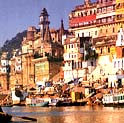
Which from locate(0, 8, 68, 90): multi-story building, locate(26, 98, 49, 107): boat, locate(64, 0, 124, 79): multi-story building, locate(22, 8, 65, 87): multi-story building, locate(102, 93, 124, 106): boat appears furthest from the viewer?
locate(0, 8, 68, 90): multi-story building

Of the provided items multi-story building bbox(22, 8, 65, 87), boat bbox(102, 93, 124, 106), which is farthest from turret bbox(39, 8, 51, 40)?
boat bbox(102, 93, 124, 106)

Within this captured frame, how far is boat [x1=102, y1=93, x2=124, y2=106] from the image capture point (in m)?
54.1

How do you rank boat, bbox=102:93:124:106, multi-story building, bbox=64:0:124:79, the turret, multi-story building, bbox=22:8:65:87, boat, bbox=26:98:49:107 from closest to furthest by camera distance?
boat, bbox=102:93:124:106, boat, bbox=26:98:49:107, multi-story building, bbox=64:0:124:79, multi-story building, bbox=22:8:65:87, the turret

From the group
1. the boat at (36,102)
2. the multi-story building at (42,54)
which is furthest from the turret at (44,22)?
the boat at (36,102)

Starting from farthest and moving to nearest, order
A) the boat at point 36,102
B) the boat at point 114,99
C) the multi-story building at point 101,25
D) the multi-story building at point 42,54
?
the multi-story building at point 42,54 → the multi-story building at point 101,25 → the boat at point 36,102 → the boat at point 114,99

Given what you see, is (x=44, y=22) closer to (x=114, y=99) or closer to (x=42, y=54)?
(x=42, y=54)

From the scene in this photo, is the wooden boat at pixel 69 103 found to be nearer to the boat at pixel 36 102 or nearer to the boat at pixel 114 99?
the boat at pixel 36 102

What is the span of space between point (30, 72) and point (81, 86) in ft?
59.0

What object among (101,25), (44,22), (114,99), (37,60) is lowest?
(114,99)

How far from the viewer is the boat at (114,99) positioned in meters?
54.1

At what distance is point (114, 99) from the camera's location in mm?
54688

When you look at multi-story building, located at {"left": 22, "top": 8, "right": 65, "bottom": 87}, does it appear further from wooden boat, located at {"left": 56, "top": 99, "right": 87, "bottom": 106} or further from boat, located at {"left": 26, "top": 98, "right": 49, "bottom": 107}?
wooden boat, located at {"left": 56, "top": 99, "right": 87, "bottom": 106}

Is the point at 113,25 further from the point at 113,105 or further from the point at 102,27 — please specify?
the point at 113,105

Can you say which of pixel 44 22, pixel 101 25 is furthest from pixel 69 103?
pixel 44 22
